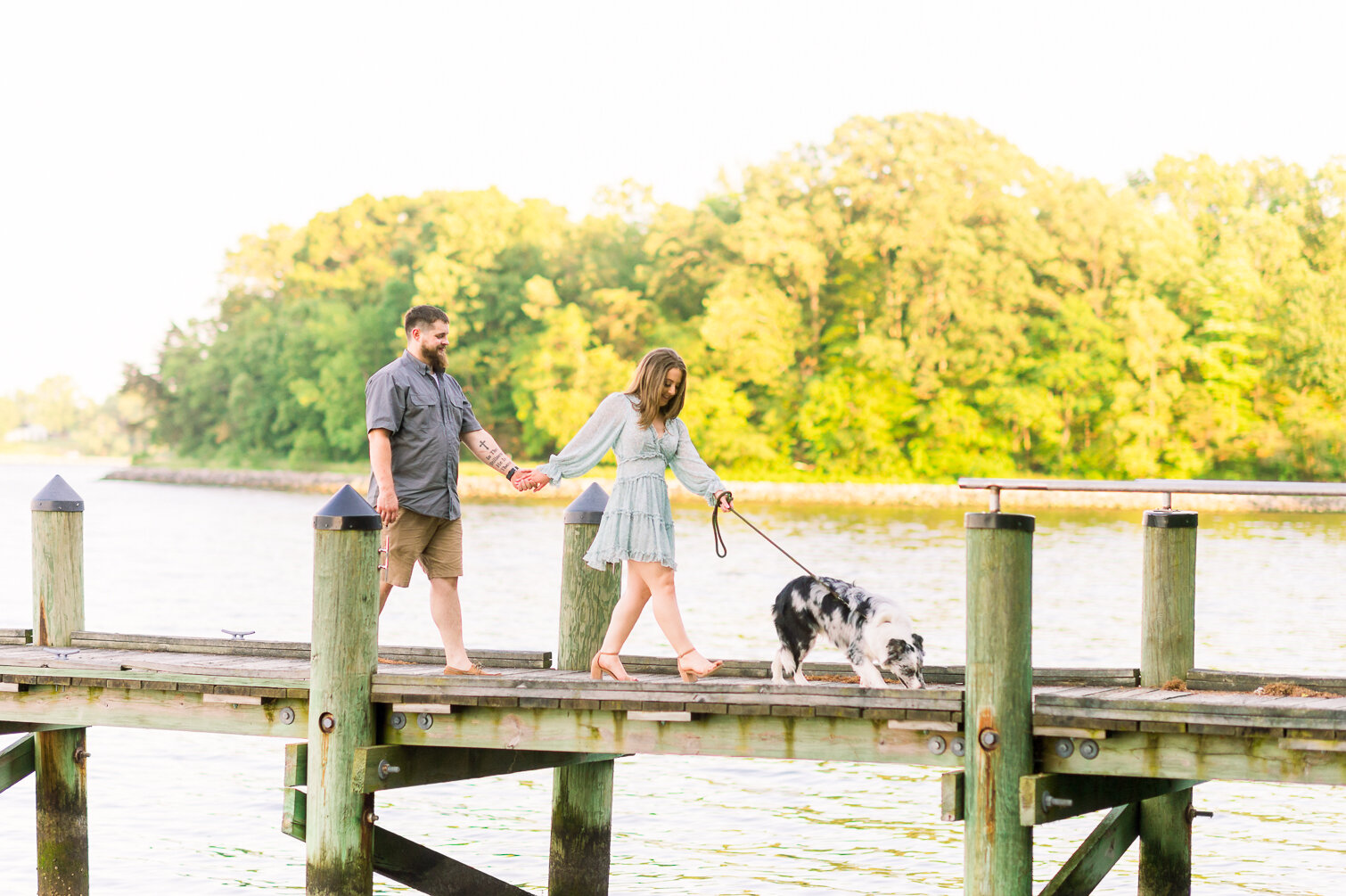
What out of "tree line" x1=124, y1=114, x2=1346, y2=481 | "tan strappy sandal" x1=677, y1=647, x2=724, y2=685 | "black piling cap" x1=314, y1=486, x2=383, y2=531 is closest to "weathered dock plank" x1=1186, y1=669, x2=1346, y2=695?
"tan strappy sandal" x1=677, y1=647, x2=724, y2=685

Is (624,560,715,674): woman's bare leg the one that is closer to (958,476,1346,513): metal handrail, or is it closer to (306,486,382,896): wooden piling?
(306,486,382,896): wooden piling

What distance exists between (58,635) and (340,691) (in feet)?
8.58

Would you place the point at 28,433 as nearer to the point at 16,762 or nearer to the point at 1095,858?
the point at 16,762

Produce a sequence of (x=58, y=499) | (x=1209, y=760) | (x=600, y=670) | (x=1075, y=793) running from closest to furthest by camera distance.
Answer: (x=1209, y=760), (x=1075, y=793), (x=600, y=670), (x=58, y=499)

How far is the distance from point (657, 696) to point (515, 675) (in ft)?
2.94

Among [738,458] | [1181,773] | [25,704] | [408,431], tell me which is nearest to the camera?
[1181,773]

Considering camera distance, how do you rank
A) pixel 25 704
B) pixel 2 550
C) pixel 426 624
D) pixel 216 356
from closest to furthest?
pixel 25 704, pixel 426 624, pixel 2 550, pixel 216 356

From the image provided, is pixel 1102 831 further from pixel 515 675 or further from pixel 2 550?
pixel 2 550

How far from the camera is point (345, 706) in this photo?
6.41 m

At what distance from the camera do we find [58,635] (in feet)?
26.9

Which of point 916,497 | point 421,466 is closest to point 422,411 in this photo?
point 421,466

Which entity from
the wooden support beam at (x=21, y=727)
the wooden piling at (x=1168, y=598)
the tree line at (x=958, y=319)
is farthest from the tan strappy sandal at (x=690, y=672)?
the tree line at (x=958, y=319)

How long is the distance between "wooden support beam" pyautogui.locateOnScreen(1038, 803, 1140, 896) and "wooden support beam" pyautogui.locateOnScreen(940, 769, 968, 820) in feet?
2.78

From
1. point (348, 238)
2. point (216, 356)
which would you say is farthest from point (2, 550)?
point (348, 238)
